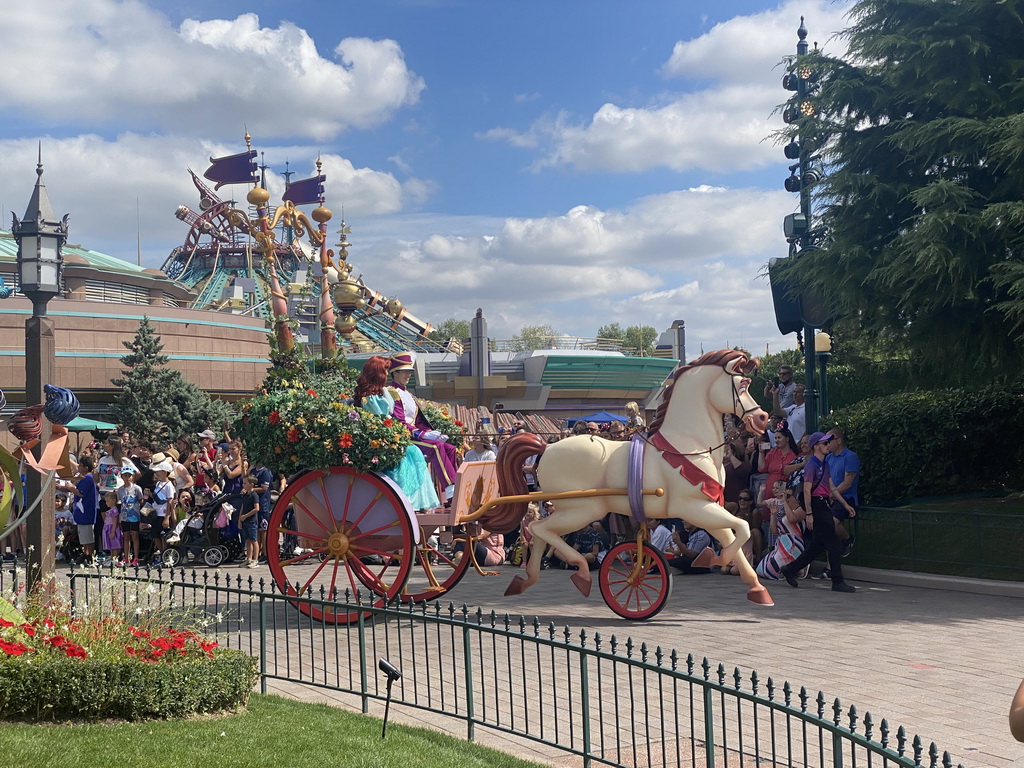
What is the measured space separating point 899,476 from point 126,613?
39.2ft

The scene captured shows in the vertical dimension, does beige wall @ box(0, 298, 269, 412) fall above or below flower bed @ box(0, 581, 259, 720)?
above

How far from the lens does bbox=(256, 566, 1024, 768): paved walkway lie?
279 inches

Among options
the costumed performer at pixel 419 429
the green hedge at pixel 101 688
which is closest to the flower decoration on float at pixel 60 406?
the green hedge at pixel 101 688

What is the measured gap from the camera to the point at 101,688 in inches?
281

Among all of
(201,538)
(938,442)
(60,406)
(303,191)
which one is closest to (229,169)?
(303,191)

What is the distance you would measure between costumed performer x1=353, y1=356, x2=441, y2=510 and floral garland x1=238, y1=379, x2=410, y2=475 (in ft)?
0.87

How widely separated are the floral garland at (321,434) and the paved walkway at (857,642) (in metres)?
2.50

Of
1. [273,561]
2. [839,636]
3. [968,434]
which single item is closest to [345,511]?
[273,561]

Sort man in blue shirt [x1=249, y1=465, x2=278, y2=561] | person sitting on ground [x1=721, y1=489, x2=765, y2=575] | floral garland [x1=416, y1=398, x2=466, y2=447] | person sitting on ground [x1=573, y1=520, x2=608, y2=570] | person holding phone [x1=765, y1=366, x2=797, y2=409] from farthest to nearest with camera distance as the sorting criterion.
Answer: person holding phone [x1=765, y1=366, x2=797, y2=409]
man in blue shirt [x1=249, y1=465, x2=278, y2=561]
person sitting on ground [x1=573, y1=520, x2=608, y2=570]
person sitting on ground [x1=721, y1=489, x2=765, y2=575]
floral garland [x1=416, y1=398, x2=466, y2=447]

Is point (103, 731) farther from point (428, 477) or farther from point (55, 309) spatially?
point (55, 309)

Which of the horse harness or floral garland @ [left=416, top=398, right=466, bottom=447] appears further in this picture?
floral garland @ [left=416, top=398, right=466, bottom=447]

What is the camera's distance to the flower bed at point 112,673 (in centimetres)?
711

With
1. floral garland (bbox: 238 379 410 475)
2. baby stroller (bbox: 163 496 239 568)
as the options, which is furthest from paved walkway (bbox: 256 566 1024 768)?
baby stroller (bbox: 163 496 239 568)

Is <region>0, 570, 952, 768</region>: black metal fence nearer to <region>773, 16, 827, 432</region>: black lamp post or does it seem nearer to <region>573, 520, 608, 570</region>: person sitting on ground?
<region>573, 520, 608, 570</region>: person sitting on ground
